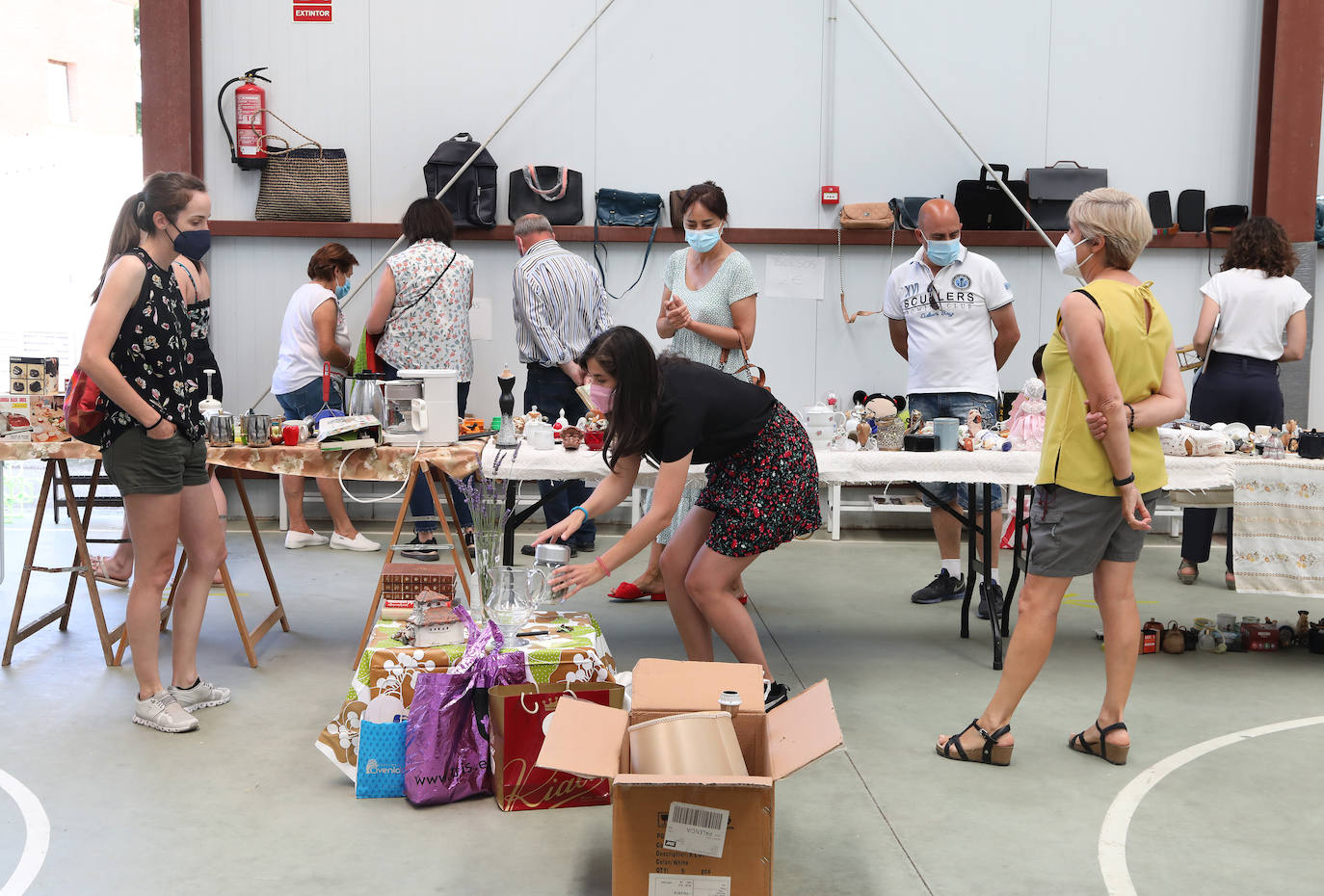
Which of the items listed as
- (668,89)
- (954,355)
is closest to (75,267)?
(668,89)

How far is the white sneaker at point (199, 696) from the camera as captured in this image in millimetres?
3406

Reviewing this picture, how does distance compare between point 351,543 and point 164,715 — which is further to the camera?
point 351,543

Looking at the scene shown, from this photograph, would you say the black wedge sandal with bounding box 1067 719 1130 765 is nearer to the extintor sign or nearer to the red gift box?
the red gift box

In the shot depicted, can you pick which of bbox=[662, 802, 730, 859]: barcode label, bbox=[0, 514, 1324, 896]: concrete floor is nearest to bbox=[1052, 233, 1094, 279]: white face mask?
bbox=[0, 514, 1324, 896]: concrete floor

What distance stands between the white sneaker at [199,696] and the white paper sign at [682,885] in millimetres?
1898

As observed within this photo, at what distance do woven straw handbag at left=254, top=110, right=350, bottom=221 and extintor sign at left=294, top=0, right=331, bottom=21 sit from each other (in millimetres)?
724

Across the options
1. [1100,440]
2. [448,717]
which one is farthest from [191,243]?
[1100,440]

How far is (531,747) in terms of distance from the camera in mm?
2721

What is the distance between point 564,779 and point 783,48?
4.87 metres

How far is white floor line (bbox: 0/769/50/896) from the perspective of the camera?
2363 mm

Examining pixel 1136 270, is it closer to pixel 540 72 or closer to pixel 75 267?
pixel 540 72

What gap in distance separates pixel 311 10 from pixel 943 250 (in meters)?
3.98

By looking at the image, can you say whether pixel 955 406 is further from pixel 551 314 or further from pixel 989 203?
pixel 989 203

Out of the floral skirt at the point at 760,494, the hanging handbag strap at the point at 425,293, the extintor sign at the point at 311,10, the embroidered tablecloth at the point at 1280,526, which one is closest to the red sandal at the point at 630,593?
the hanging handbag strap at the point at 425,293
